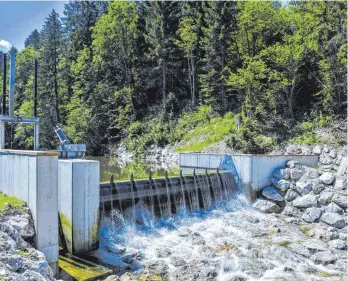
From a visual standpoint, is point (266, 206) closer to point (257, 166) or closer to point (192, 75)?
point (257, 166)

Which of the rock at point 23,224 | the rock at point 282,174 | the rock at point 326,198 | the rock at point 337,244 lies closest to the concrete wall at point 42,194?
the rock at point 23,224

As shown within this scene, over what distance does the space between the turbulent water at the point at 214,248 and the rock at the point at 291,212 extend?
79cm

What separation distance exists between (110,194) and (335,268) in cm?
717

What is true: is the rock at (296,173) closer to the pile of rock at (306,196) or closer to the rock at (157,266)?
the pile of rock at (306,196)

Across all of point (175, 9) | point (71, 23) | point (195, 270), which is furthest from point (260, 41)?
point (71, 23)

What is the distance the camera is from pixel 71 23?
1788 inches

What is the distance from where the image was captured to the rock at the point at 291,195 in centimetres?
1424

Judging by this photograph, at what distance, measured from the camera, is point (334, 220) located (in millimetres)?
11984

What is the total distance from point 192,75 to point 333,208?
78.6ft

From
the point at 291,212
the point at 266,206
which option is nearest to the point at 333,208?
the point at 291,212

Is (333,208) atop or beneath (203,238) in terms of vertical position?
atop

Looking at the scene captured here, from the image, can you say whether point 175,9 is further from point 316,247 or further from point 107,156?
point 316,247

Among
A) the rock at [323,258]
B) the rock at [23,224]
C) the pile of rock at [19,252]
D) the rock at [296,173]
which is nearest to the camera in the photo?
the pile of rock at [19,252]

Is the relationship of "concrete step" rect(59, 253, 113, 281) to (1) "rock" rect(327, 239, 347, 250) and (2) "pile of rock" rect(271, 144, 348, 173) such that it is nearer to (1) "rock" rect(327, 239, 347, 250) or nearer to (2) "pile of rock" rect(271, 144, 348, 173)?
(1) "rock" rect(327, 239, 347, 250)
